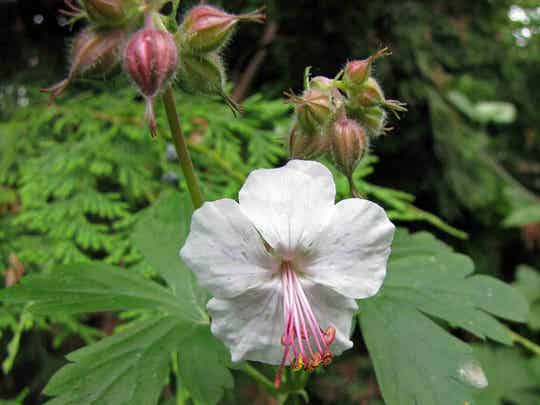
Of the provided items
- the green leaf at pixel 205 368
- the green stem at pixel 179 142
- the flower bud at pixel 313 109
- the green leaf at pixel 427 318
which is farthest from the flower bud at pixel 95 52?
the green leaf at pixel 427 318

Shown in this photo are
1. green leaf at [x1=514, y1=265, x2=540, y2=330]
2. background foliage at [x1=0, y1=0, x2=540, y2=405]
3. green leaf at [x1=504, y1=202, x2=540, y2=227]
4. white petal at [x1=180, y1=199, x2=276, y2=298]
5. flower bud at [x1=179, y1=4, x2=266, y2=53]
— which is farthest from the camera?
green leaf at [x1=514, y1=265, x2=540, y2=330]

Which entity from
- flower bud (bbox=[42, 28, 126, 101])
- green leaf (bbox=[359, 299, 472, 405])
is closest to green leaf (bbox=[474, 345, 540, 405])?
green leaf (bbox=[359, 299, 472, 405])

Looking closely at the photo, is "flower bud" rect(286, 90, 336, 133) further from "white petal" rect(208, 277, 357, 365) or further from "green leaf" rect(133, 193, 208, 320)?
"green leaf" rect(133, 193, 208, 320)

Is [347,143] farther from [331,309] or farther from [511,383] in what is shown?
[511,383]

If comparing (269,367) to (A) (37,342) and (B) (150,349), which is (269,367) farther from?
(A) (37,342)

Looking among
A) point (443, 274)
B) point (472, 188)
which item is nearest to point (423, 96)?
point (472, 188)

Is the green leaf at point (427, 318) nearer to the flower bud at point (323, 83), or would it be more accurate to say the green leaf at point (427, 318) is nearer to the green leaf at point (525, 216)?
the flower bud at point (323, 83)

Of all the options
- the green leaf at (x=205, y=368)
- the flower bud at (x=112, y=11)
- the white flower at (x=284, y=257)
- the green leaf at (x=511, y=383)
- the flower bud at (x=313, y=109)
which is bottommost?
the green leaf at (x=511, y=383)
